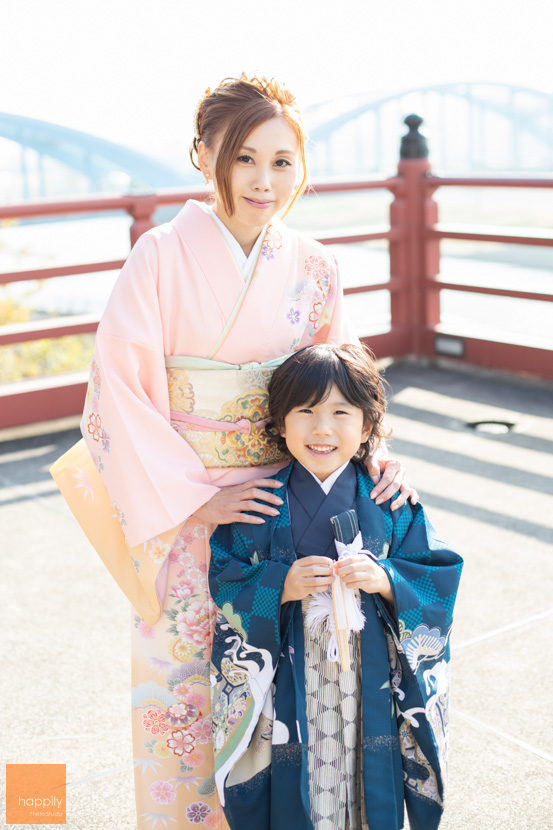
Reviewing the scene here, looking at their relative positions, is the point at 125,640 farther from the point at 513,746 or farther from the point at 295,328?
the point at 295,328

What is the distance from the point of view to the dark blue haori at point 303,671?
151 cm

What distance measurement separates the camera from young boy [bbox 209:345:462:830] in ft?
4.96

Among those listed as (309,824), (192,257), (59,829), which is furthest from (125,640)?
(192,257)

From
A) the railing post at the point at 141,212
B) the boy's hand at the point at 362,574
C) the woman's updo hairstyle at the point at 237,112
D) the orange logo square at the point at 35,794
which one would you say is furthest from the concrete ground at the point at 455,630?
the woman's updo hairstyle at the point at 237,112

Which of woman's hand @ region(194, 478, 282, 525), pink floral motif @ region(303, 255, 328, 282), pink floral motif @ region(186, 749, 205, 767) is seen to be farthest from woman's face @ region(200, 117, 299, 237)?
pink floral motif @ region(186, 749, 205, 767)

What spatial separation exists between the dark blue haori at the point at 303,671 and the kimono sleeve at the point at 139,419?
13 centimetres

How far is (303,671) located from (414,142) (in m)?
4.36

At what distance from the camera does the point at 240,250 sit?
168 centimetres

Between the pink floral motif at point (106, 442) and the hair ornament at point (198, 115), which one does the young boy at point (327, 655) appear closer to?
the pink floral motif at point (106, 442)

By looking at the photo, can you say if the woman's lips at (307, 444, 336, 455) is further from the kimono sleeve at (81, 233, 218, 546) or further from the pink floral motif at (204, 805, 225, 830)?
the pink floral motif at (204, 805, 225, 830)

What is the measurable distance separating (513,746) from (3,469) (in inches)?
104

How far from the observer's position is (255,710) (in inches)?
60.4

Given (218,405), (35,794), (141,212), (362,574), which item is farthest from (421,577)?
(141,212)

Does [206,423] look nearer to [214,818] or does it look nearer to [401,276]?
[214,818]
